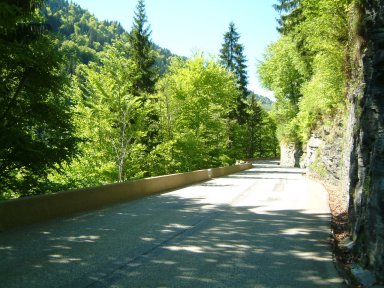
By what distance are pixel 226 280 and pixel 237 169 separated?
37959 millimetres

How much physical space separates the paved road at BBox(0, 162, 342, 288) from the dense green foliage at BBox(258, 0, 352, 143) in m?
7.25

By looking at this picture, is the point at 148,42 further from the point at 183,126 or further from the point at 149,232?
the point at 149,232

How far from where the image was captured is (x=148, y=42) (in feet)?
111

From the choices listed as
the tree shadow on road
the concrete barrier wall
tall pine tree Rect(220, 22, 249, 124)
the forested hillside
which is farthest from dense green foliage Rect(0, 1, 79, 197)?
tall pine tree Rect(220, 22, 249, 124)

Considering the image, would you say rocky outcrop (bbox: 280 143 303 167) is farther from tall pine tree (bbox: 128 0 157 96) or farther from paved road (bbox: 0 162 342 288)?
paved road (bbox: 0 162 342 288)

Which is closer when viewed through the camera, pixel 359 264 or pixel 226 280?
pixel 226 280

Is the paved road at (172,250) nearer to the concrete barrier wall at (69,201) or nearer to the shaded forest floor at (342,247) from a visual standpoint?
the shaded forest floor at (342,247)

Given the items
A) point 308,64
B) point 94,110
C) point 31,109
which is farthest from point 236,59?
point 31,109

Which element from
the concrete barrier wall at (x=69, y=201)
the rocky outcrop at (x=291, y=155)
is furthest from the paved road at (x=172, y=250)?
the rocky outcrop at (x=291, y=155)

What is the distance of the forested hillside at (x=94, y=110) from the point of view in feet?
35.0

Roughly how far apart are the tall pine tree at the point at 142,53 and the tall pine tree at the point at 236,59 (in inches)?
862

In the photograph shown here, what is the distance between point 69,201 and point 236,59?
4634cm

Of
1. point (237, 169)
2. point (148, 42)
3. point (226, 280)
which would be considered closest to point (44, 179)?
point (226, 280)

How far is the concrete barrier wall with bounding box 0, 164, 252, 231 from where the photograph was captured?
9078mm
